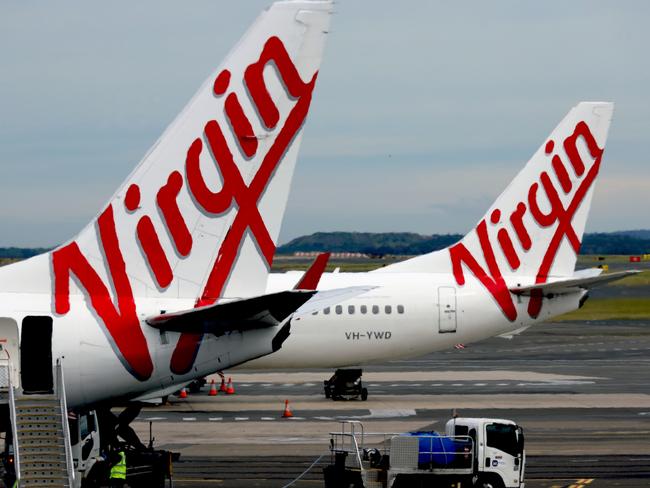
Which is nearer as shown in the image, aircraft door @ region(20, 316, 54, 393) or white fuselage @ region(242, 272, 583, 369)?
aircraft door @ region(20, 316, 54, 393)

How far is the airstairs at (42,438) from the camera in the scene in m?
21.9

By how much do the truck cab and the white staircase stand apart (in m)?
10.1

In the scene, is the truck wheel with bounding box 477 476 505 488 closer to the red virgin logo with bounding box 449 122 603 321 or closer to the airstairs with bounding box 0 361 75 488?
the airstairs with bounding box 0 361 75 488

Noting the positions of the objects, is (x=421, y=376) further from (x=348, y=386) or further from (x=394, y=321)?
(x=394, y=321)

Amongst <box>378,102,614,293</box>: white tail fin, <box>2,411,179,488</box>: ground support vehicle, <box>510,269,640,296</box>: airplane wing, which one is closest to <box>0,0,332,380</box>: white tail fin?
<box>2,411,179,488</box>: ground support vehicle

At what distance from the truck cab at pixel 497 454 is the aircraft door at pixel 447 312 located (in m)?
19.5

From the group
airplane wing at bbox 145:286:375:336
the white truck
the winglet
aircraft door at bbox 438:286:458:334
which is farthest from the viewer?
aircraft door at bbox 438:286:458:334

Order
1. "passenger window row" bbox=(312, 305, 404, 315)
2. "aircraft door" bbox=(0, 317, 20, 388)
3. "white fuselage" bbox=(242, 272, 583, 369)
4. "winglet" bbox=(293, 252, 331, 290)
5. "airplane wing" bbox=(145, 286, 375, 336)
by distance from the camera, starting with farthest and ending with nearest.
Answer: "passenger window row" bbox=(312, 305, 404, 315), "white fuselage" bbox=(242, 272, 583, 369), "aircraft door" bbox=(0, 317, 20, 388), "airplane wing" bbox=(145, 286, 375, 336), "winglet" bbox=(293, 252, 331, 290)

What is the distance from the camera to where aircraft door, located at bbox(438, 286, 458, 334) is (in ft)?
157

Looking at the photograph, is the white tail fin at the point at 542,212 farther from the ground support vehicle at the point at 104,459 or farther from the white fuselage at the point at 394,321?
the ground support vehicle at the point at 104,459

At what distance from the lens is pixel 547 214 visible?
5062cm

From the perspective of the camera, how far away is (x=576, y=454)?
116ft

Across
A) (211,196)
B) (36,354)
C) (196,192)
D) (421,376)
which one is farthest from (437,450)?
(421,376)

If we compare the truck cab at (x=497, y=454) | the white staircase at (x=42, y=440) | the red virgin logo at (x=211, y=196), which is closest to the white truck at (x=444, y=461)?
the truck cab at (x=497, y=454)
